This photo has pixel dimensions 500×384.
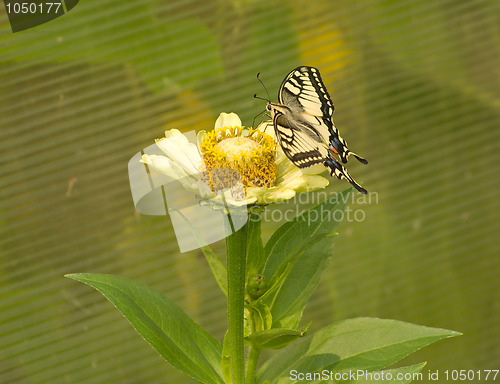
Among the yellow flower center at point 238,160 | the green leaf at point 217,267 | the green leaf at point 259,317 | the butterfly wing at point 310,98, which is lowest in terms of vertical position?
the green leaf at point 259,317

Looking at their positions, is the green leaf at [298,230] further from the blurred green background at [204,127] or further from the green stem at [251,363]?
the blurred green background at [204,127]

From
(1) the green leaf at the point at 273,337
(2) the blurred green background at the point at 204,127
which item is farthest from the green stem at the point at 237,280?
(2) the blurred green background at the point at 204,127

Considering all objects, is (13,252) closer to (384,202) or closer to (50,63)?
(50,63)

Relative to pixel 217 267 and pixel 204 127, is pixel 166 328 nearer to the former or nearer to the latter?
pixel 217 267

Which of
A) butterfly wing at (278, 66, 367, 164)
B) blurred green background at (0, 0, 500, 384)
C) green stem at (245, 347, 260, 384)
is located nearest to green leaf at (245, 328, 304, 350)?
green stem at (245, 347, 260, 384)

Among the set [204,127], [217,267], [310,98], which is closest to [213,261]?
[217,267]

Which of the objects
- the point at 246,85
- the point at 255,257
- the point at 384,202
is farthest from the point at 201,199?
the point at 384,202
